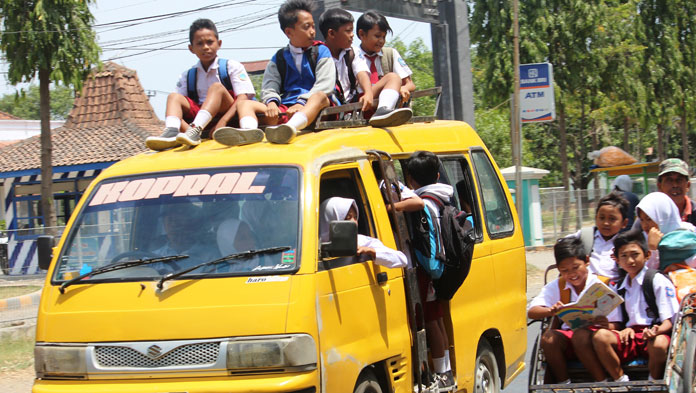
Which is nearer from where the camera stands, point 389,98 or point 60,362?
point 60,362

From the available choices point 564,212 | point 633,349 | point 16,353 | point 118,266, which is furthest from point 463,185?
point 564,212

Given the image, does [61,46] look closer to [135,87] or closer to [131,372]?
[135,87]

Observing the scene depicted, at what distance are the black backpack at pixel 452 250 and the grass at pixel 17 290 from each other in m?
11.3

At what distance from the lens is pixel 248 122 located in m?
6.37

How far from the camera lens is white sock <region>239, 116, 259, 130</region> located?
250 inches

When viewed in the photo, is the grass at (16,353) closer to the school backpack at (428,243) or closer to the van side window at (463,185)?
the van side window at (463,185)

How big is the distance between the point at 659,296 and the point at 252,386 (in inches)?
111

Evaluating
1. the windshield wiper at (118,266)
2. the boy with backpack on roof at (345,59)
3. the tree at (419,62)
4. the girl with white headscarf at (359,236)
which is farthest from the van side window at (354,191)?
the tree at (419,62)

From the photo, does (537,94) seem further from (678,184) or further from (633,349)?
(633,349)

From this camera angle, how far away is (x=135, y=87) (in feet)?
98.1

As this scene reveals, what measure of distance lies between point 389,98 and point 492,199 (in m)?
1.27

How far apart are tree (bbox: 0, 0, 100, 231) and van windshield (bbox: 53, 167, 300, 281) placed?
14176 millimetres

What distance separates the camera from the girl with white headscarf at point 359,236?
5.37m

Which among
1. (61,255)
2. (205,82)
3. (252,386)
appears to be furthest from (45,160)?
(252,386)
